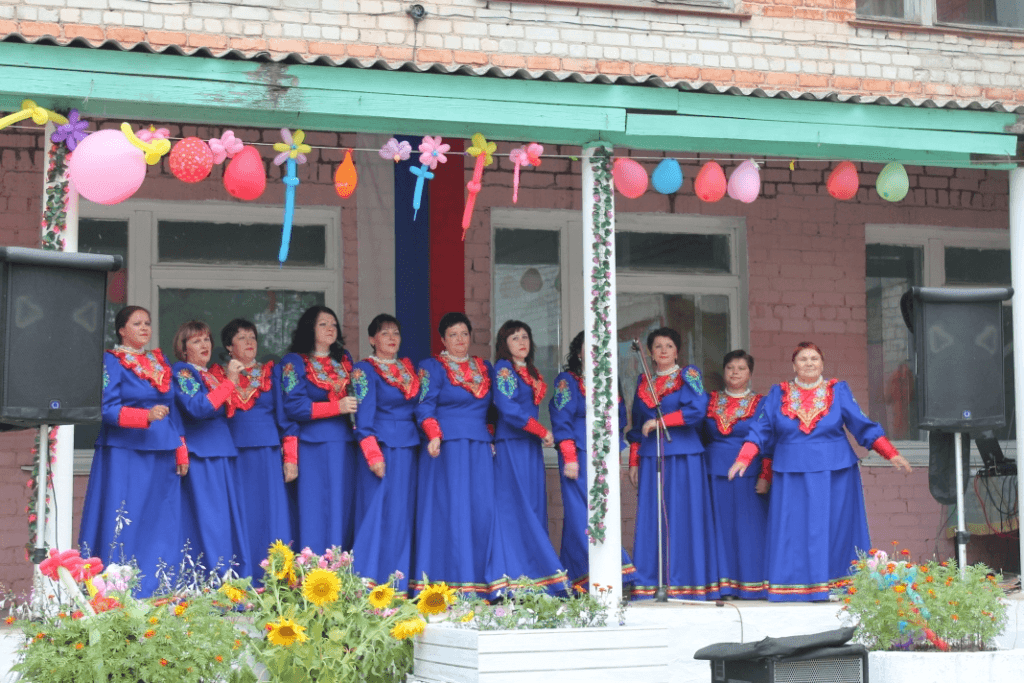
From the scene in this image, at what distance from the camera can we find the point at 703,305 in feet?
32.4

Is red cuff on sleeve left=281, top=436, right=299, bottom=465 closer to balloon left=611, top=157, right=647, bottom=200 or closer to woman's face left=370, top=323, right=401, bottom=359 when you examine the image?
woman's face left=370, top=323, right=401, bottom=359

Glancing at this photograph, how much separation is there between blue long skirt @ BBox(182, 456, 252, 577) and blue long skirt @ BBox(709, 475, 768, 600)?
2764mm

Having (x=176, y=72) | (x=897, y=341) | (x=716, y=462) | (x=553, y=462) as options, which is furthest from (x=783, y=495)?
(x=176, y=72)

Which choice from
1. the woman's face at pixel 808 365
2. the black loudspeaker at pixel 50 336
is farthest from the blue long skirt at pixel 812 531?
the black loudspeaker at pixel 50 336

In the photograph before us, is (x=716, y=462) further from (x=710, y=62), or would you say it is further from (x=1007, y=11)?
(x=1007, y=11)

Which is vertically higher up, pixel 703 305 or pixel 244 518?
pixel 703 305

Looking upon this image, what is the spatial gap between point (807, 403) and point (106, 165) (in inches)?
160

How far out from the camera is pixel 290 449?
794 cm

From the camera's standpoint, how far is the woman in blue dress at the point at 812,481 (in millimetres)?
7961

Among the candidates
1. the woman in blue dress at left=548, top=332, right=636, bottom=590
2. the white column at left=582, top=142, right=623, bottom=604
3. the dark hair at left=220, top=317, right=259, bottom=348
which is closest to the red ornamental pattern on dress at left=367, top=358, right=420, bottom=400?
the dark hair at left=220, top=317, right=259, bottom=348

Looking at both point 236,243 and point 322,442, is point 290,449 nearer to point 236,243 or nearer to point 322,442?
point 322,442

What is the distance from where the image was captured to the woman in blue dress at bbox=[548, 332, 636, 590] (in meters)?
8.19

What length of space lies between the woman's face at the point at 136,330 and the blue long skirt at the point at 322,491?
3.67 feet

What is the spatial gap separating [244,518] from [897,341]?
195 inches
